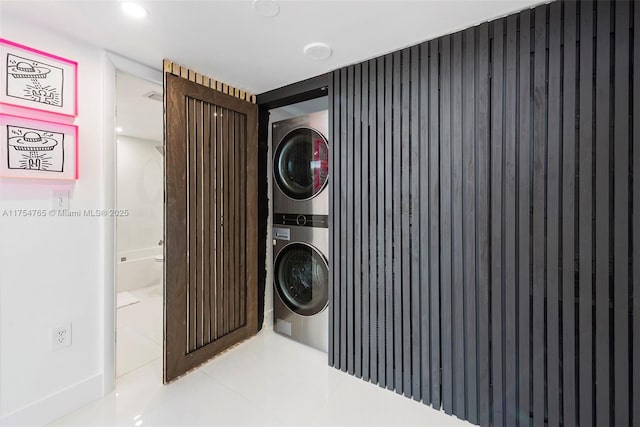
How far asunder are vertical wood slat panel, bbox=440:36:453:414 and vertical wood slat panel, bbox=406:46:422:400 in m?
0.13

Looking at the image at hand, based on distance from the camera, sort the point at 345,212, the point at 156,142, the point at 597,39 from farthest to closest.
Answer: the point at 156,142 → the point at 345,212 → the point at 597,39

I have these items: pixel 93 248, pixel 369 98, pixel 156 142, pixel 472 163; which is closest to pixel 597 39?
pixel 472 163

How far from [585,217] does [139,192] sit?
4250 millimetres

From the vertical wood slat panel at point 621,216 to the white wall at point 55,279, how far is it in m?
2.75

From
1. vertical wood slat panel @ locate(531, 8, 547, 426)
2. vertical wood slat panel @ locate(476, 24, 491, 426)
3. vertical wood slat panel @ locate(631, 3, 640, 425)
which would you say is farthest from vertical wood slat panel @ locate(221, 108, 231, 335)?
vertical wood slat panel @ locate(631, 3, 640, 425)

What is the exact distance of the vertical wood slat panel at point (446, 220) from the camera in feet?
5.65

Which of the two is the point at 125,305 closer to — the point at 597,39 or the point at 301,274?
the point at 301,274

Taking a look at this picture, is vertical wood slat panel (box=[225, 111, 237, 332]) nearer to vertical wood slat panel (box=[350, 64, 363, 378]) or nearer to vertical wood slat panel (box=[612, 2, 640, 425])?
vertical wood slat panel (box=[350, 64, 363, 378])

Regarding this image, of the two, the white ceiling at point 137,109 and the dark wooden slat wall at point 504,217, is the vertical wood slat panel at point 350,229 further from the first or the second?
the white ceiling at point 137,109

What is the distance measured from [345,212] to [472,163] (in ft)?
2.91

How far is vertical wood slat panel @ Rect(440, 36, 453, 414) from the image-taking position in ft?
5.65

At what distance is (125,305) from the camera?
3.34 m

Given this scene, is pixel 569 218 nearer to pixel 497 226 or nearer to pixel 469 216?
pixel 497 226

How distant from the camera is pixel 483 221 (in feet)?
5.31
